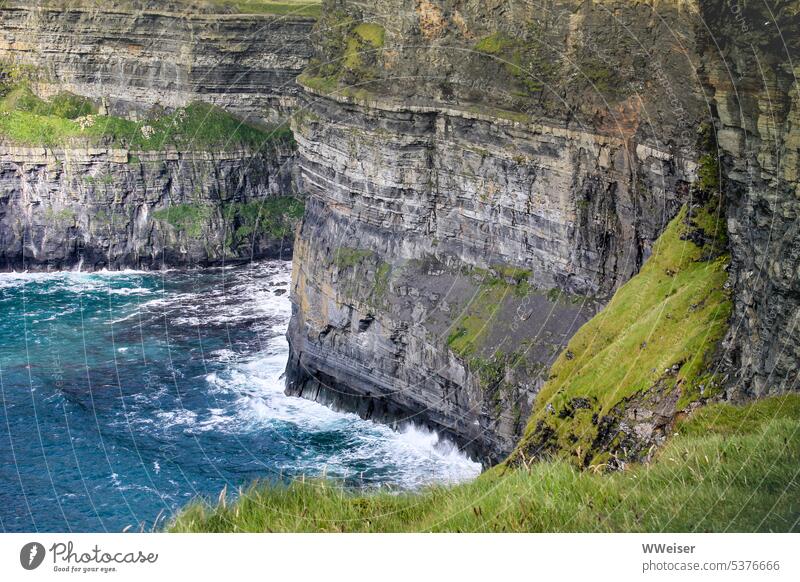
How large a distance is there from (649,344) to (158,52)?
63.3 meters

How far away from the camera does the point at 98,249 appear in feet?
270

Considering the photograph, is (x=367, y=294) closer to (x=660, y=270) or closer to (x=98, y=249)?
(x=660, y=270)

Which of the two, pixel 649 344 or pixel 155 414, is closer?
pixel 649 344

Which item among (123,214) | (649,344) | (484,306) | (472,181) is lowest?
(123,214)

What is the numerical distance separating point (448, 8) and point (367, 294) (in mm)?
13104

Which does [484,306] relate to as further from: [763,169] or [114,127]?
[114,127]

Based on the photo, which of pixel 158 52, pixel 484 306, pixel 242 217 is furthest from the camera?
pixel 158 52

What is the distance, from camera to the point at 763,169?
2475cm

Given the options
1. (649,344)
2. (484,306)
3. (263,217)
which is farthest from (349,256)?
(263,217)

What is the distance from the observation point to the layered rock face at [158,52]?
279 feet

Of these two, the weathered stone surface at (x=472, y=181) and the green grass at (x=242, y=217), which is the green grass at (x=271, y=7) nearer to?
the green grass at (x=242, y=217)

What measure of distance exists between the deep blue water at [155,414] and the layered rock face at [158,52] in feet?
55.8

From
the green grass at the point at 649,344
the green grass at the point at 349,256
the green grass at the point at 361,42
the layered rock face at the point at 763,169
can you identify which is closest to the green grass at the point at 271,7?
the green grass at the point at 361,42
